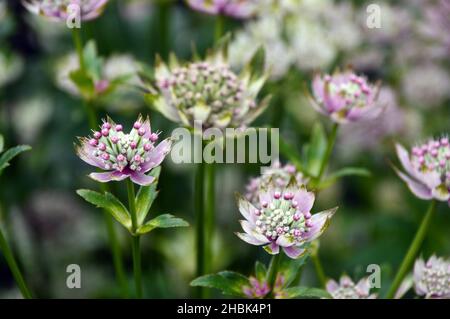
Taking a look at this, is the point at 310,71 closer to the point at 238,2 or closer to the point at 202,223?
the point at 238,2

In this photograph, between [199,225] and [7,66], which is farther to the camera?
[7,66]

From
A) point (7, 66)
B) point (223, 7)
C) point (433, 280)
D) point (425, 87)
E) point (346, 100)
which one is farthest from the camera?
point (425, 87)

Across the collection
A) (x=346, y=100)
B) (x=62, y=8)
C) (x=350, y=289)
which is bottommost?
(x=350, y=289)

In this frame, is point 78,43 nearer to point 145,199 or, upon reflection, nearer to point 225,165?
point 145,199

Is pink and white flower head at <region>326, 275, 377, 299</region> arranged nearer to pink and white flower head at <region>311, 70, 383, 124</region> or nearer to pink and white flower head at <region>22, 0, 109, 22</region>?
pink and white flower head at <region>311, 70, 383, 124</region>

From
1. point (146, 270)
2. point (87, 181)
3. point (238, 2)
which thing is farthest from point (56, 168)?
point (238, 2)

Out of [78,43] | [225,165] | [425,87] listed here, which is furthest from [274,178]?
[425,87]

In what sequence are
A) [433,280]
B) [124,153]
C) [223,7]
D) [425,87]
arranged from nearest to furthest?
[124,153], [433,280], [223,7], [425,87]

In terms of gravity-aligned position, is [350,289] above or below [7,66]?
below
